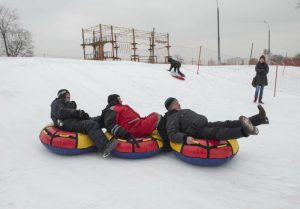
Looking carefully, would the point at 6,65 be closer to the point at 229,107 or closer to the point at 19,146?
the point at 19,146

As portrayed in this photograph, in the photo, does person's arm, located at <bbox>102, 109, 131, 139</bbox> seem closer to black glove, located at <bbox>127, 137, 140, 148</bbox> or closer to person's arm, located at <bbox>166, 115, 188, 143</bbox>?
black glove, located at <bbox>127, 137, 140, 148</bbox>

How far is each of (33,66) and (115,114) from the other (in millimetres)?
6492

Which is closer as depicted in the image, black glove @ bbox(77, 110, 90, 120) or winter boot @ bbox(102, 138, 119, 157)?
winter boot @ bbox(102, 138, 119, 157)

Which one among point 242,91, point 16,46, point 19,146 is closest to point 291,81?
point 242,91

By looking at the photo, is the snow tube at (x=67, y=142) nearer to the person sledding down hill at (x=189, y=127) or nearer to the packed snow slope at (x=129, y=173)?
the packed snow slope at (x=129, y=173)

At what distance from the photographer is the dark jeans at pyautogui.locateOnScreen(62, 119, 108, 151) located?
454cm

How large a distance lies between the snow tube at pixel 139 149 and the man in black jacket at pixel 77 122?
12 centimetres

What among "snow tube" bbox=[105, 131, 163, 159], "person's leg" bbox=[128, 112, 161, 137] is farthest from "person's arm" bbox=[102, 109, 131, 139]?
"person's leg" bbox=[128, 112, 161, 137]

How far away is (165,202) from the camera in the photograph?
330 cm

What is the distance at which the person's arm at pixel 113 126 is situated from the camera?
4637 mm

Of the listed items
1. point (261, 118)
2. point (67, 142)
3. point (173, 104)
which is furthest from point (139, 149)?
point (261, 118)

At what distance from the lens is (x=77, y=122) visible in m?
4.83

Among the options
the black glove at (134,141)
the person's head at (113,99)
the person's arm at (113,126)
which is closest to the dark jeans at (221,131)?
the black glove at (134,141)

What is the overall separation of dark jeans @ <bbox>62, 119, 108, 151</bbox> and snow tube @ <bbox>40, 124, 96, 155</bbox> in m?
0.11
